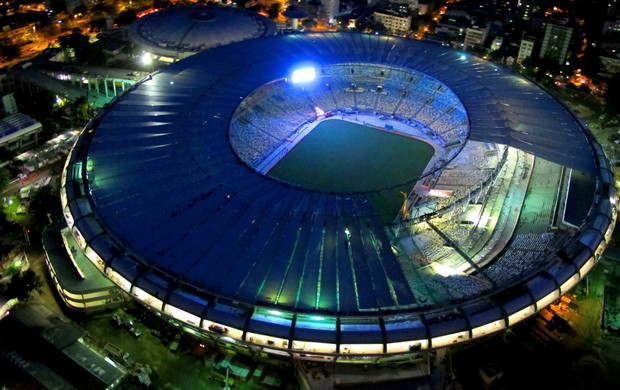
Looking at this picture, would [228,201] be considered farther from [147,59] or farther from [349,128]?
[147,59]

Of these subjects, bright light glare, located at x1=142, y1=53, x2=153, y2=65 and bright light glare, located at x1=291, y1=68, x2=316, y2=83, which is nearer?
bright light glare, located at x1=291, y1=68, x2=316, y2=83

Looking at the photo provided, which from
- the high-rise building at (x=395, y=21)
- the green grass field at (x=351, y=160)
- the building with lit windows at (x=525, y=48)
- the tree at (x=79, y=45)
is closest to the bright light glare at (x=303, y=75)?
the green grass field at (x=351, y=160)

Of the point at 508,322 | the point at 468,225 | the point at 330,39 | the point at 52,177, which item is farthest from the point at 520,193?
the point at 52,177

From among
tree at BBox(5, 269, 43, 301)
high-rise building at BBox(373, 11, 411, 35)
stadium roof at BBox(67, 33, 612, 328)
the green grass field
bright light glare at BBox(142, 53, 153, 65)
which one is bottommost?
tree at BBox(5, 269, 43, 301)

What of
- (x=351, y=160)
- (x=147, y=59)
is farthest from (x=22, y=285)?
(x=147, y=59)

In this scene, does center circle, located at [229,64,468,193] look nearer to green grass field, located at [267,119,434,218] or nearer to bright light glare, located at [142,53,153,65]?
green grass field, located at [267,119,434,218]

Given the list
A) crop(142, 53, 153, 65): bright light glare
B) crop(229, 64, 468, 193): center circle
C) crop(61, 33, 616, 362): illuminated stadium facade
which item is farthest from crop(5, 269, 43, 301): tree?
crop(142, 53, 153, 65): bright light glare

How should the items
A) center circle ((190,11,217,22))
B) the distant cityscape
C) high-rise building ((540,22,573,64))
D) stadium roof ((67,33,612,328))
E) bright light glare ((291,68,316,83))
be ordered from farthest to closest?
high-rise building ((540,22,573,64)) → center circle ((190,11,217,22)) → bright light glare ((291,68,316,83)) → stadium roof ((67,33,612,328)) → the distant cityscape
